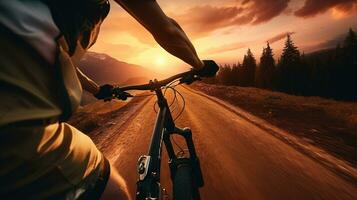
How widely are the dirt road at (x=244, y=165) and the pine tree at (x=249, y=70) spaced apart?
73.8 metres

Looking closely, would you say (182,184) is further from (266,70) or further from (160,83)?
(266,70)

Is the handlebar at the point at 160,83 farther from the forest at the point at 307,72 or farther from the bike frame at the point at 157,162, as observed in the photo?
the forest at the point at 307,72

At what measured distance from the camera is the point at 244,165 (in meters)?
5.19

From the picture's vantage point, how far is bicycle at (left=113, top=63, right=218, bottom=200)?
1939 mm

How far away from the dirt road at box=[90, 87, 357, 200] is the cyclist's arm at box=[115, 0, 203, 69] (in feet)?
9.40

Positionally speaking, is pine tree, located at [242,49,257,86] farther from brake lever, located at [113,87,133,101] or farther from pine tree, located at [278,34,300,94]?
brake lever, located at [113,87,133,101]

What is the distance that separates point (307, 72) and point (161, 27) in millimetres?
64234

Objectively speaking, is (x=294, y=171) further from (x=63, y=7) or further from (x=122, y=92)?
(x=63, y=7)

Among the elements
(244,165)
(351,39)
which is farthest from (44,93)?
(351,39)

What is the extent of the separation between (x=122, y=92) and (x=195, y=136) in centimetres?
466

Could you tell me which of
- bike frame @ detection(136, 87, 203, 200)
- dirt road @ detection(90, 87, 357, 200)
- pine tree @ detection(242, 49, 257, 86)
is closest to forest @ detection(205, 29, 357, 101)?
pine tree @ detection(242, 49, 257, 86)

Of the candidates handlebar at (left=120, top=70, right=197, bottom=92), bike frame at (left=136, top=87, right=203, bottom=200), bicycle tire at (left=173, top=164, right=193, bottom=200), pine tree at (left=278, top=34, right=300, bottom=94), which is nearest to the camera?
bike frame at (left=136, top=87, right=203, bottom=200)

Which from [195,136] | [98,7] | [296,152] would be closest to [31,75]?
[98,7]

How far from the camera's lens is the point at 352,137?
7551 mm
